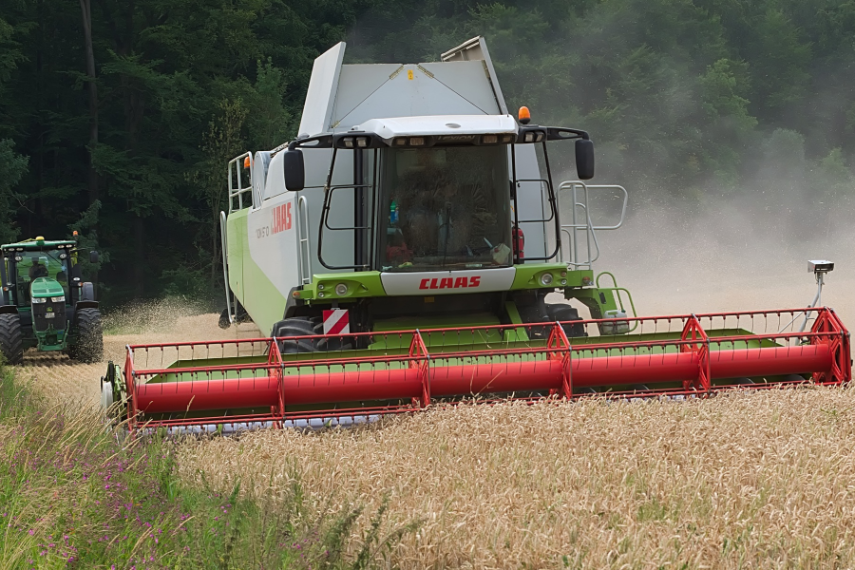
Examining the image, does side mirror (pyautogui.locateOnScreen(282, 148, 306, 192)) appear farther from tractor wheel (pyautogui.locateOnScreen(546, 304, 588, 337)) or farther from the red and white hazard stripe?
tractor wheel (pyautogui.locateOnScreen(546, 304, 588, 337))

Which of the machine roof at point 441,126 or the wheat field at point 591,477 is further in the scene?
the machine roof at point 441,126

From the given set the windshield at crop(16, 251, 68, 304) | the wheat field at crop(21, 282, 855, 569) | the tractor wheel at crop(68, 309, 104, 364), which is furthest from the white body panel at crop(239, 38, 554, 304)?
the windshield at crop(16, 251, 68, 304)

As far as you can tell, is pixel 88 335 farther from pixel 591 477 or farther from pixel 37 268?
pixel 591 477

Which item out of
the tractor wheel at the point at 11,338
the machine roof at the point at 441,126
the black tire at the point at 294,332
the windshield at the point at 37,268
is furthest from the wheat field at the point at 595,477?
the windshield at the point at 37,268

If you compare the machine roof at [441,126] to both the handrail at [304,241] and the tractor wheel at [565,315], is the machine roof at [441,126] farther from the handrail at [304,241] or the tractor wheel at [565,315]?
the tractor wheel at [565,315]

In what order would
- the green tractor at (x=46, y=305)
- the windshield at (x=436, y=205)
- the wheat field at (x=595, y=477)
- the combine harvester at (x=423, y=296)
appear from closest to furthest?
the wheat field at (x=595, y=477) < the combine harvester at (x=423, y=296) < the windshield at (x=436, y=205) < the green tractor at (x=46, y=305)

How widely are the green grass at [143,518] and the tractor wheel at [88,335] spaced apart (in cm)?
791

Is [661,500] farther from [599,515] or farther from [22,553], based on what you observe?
[22,553]

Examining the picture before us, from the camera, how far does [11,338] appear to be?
12.5 metres

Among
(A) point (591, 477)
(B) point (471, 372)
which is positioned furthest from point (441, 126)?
(A) point (591, 477)

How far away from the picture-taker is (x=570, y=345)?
6574 mm

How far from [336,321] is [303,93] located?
910 inches

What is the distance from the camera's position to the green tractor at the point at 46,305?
12.7m

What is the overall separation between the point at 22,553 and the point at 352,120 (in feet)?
18.9
